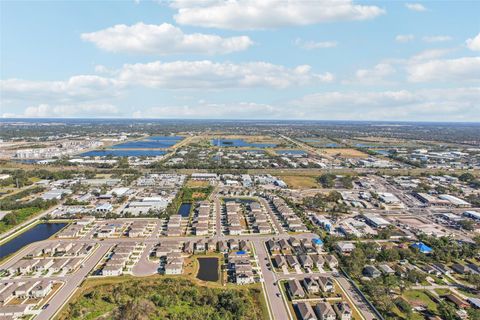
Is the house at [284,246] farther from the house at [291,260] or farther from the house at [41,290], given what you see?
the house at [41,290]

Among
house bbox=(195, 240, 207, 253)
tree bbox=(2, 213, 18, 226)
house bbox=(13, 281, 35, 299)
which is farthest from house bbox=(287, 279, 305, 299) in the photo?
tree bbox=(2, 213, 18, 226)

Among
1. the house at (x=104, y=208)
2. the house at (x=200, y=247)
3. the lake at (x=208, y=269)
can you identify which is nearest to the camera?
the lake at (x=208, y=269)

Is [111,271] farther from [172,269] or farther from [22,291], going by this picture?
[22,291]

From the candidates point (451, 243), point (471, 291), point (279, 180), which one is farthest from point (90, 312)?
point (279, 180)

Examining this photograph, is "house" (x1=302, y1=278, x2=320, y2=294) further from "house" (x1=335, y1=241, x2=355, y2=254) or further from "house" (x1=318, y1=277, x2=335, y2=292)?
"house" (x1=335, y1=241, x2=355, y2=254)

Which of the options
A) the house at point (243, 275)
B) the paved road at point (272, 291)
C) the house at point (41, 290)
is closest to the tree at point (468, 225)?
the paved road at point (272, 291)

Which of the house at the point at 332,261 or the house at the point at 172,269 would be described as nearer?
the house at the point at 172,269

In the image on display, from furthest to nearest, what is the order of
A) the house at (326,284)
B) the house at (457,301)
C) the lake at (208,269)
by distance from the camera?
1. the lake at (208,269)
2. the house at (326,284)
3. the house at (457,301)
